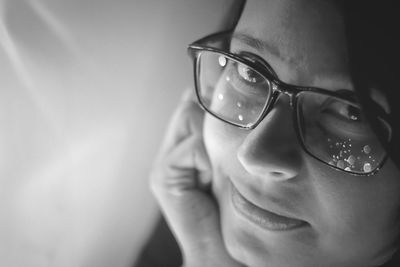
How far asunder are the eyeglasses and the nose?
2 cm

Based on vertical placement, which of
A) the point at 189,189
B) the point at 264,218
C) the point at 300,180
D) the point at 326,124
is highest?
the point at 326,124

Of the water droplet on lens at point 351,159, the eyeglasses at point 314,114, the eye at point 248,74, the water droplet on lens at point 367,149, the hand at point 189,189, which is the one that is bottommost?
the hand at point 189,189

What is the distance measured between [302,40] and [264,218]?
1.28ft

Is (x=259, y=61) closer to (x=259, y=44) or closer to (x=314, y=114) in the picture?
(x=259, y=44)

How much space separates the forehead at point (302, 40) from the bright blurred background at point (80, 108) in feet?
0.87

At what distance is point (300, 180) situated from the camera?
2.83 ft

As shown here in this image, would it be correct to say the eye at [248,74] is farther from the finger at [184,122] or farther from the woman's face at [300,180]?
the finger at [184,122]

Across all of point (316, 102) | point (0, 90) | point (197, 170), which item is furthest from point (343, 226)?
point (0, 90)

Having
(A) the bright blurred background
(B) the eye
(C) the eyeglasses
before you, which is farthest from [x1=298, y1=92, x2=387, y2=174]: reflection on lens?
(A) the bright blurred background

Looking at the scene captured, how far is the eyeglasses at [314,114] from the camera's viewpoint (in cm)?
78

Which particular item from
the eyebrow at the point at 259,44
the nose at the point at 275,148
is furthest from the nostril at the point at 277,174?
the eyebrow at the point at 259,44

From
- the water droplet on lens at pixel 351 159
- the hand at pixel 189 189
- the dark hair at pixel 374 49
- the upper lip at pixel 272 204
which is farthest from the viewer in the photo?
the hand at pixel 189 189

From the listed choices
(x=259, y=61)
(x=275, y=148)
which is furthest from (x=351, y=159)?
(x=259, y=61)

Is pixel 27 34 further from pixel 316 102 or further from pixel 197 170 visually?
pixel 197 170
